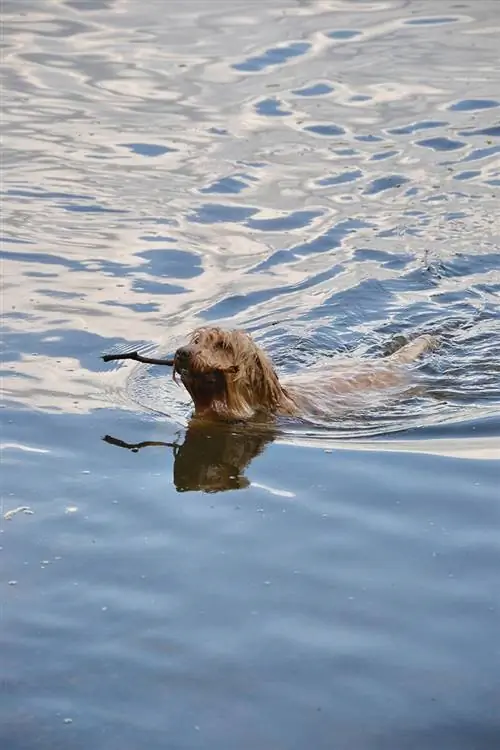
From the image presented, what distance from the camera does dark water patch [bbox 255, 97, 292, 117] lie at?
1791cm

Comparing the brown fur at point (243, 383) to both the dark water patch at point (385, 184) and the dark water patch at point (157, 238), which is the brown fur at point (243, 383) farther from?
the dark water patch at point (385, 184)

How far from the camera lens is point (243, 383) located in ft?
30.2

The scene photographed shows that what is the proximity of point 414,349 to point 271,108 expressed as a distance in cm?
768

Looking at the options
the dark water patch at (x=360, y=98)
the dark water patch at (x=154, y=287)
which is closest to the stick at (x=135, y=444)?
the dark water patch at (x=154, y=287)

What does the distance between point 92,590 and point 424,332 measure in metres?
5.71

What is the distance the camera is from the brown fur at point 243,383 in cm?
898

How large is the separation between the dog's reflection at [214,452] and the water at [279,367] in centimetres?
2

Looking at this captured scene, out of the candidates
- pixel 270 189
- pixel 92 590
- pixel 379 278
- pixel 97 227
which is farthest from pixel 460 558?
pixel 270 189

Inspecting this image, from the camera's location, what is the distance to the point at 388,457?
29.0ft

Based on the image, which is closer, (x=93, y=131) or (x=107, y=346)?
(x=107, y=346)

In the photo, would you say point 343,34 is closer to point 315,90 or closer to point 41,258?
point 315,90

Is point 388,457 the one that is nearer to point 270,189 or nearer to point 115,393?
point 115,393

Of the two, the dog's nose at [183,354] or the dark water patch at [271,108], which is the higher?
the dog's nose at [183,354]

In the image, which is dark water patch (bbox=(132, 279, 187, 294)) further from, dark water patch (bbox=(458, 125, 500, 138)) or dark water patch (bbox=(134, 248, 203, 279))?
dark water patch (bbox=(458, 125, 500, 138))
